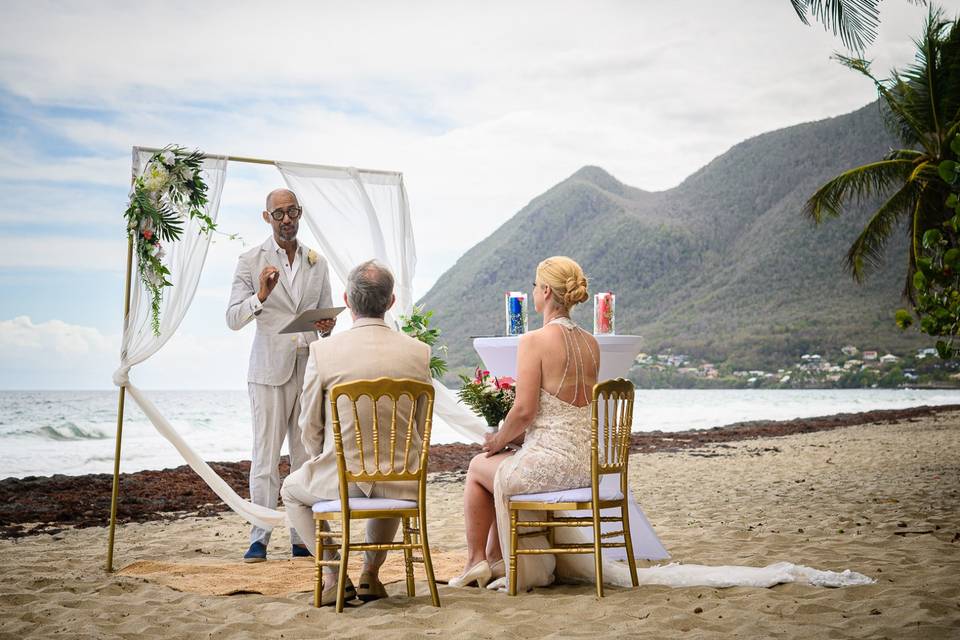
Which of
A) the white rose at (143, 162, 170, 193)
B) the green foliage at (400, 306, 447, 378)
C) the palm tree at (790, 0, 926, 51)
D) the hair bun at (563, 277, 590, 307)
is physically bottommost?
the green foliage at (400, 306, 447, 378)

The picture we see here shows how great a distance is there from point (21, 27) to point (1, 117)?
11.6 ft

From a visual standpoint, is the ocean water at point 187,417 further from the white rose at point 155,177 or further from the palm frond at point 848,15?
the palm frond at point 848,15

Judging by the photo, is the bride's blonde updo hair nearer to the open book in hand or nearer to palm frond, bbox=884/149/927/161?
the open book in hand

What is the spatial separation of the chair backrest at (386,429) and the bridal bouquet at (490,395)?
0.87 metres

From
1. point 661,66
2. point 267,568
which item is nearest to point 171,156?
point 267,568

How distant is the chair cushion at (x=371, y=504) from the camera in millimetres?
3566

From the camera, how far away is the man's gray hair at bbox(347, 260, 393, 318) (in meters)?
3.81

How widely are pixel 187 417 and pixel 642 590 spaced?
28.3m

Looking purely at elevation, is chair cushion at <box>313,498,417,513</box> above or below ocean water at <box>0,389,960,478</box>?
above

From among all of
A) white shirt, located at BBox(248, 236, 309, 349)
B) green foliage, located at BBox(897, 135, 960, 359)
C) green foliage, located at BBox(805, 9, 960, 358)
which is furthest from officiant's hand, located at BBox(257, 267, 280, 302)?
green foliage, located at BBox(805, 9, 960, 358)

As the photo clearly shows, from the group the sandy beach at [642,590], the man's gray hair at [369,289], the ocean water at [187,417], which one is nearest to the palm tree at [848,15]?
the sandy beach at [642,590]

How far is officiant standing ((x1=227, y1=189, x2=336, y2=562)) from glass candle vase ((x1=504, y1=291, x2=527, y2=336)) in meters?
0.96

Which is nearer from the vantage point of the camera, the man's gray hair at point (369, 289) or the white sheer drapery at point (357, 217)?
the man's gray hair at point (369, 289)

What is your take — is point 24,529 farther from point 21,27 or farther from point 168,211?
point 21,27
